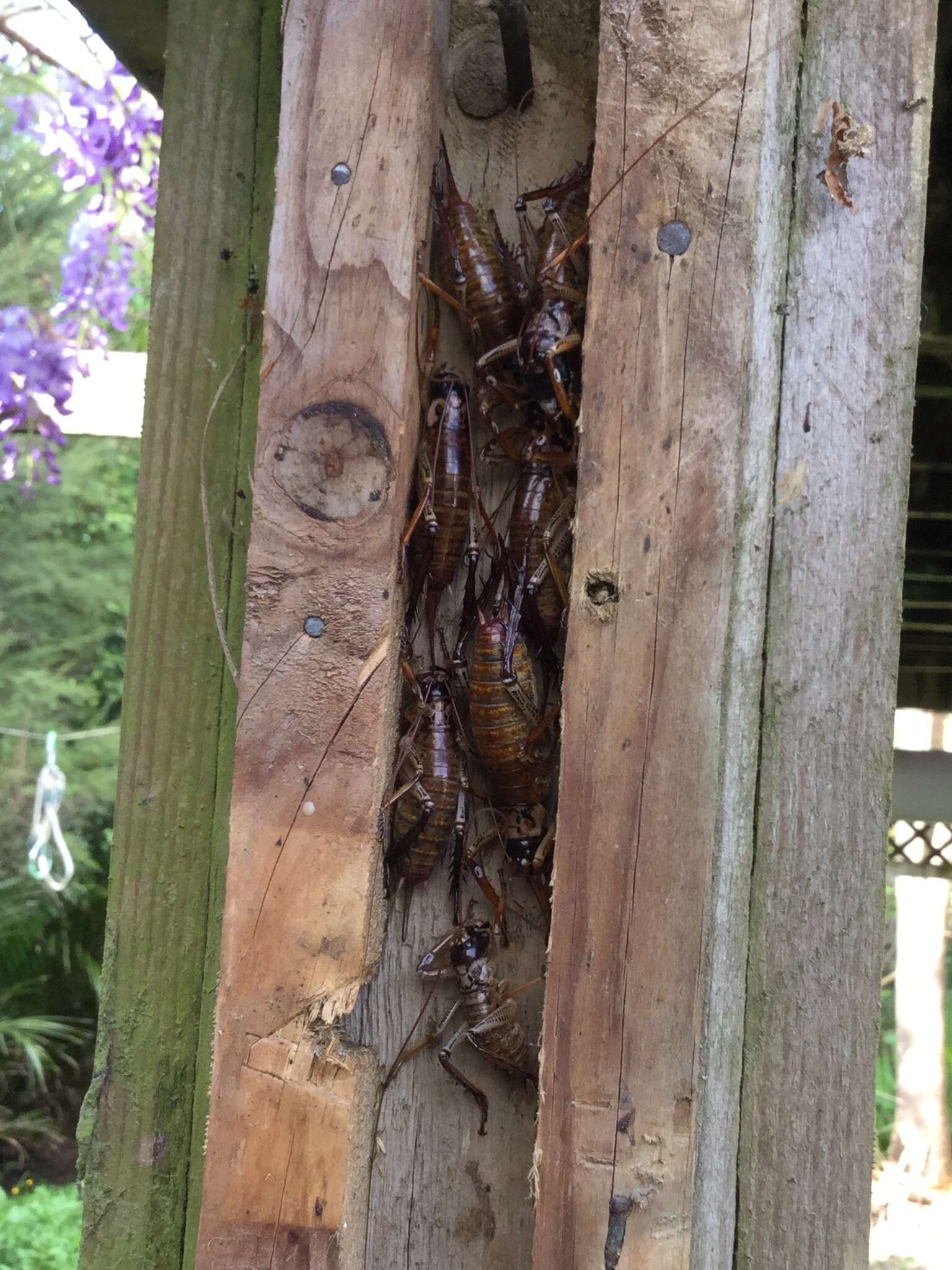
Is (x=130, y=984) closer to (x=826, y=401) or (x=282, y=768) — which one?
(x=282, y=768)

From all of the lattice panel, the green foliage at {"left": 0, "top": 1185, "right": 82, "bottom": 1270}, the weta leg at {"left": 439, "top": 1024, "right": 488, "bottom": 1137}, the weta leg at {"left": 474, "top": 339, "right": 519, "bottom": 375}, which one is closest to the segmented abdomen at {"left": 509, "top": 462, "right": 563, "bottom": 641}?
the weta leg at {"left": 474, "top": 339, "right": 519, "bottom": 375}

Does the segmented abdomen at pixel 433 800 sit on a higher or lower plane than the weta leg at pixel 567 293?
lower

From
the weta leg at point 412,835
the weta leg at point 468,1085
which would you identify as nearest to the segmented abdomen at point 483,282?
the weta leg at point 412,835

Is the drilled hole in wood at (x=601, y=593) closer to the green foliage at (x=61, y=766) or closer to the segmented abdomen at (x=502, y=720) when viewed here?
the segmented abdomen at (x=502, y=720)

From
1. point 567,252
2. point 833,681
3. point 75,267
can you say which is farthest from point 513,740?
point 75,267

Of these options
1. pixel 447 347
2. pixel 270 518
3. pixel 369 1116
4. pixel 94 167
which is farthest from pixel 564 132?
pixel 94 167

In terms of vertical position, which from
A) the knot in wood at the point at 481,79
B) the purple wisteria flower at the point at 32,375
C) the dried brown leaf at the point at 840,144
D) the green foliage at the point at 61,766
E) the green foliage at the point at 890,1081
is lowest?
the green foliage at the point at 890,1081

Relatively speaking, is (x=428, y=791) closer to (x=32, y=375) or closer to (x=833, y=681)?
(x=833, y=681)
